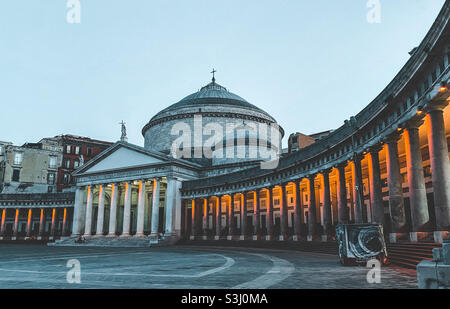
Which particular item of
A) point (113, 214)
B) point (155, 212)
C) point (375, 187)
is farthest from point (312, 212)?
point (113, 214)

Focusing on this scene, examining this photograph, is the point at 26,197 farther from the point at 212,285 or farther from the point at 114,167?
the point at 212,285

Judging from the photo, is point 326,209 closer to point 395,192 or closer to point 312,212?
point 312,212

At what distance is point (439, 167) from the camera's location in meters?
13.9

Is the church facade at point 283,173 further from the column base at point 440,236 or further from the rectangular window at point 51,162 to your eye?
the rectangular window at point 51,162

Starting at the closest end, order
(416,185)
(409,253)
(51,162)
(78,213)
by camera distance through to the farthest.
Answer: (409,253)
(416,185)
(78,213)
(51,162)

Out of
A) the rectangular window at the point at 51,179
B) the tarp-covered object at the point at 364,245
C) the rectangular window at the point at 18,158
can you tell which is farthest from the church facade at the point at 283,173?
the rectangular window at the point at 18,158

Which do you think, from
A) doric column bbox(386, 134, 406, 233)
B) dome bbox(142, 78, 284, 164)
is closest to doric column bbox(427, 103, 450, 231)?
doric column bbox(386, 134, 406, 233)

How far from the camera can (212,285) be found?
9297 millimetres

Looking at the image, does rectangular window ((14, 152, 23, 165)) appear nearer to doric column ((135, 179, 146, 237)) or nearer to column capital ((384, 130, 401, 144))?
doric column ((135, 179, 146, 237))

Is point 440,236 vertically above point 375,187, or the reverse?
point 375,187

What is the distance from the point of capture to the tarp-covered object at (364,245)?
48.0 feet

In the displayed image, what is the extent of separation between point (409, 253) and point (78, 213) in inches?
1935

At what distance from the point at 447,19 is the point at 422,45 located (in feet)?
6.39
